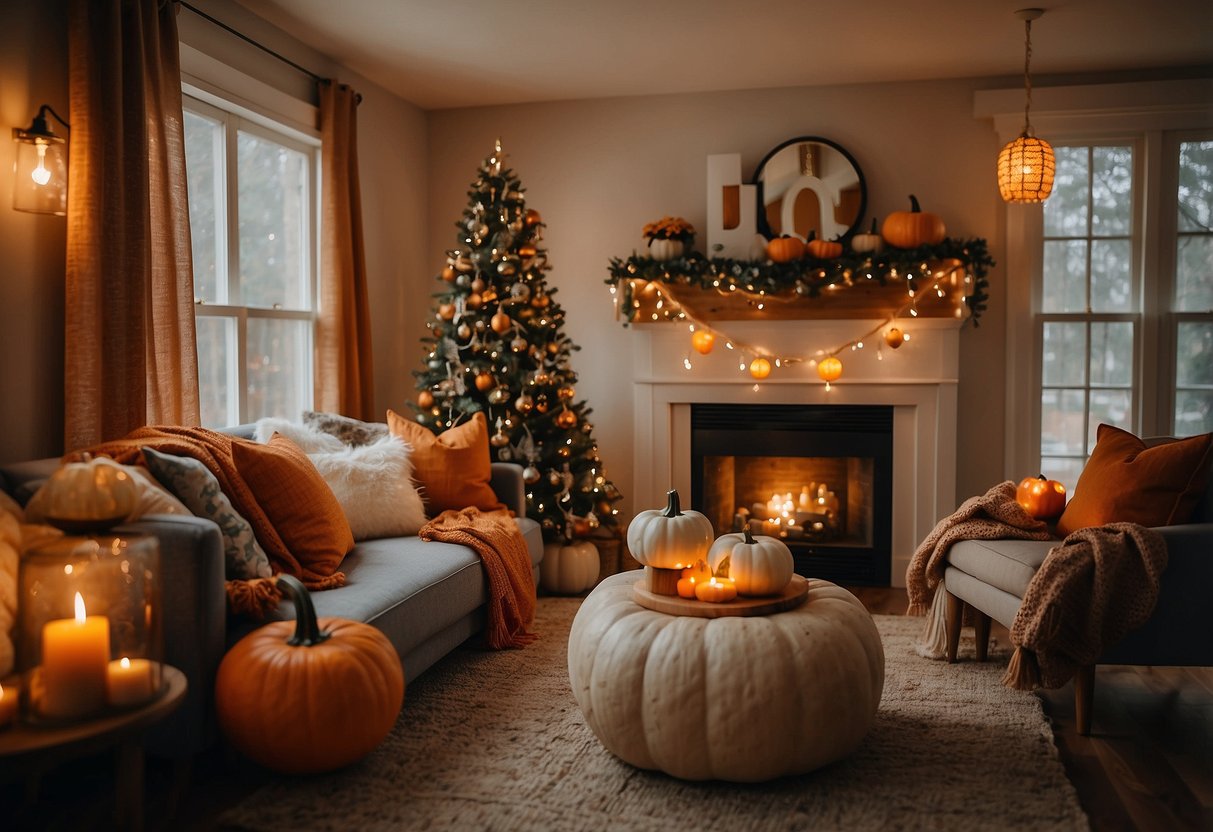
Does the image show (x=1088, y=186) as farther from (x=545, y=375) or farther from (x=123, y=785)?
(x=123, y=785)

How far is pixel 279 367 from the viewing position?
431 cm

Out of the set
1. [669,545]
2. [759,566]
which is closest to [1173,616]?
[759,566]

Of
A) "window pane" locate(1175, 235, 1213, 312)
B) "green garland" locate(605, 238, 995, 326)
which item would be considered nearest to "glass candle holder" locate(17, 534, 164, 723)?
"green garland" locate(605, 238, 995, 326)

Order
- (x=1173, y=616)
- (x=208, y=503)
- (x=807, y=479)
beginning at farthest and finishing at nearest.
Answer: (x=807, y=479) < (x=1173, y=616) < (x=208, y=503)

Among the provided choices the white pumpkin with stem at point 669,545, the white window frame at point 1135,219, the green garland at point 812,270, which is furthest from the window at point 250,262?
the white window frame at point 1135,219

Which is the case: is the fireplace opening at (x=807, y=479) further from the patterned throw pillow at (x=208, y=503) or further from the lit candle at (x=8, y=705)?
the lit candle at (x=8, y=705)

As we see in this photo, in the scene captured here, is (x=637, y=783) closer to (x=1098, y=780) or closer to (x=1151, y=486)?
(x=1098, y=780)

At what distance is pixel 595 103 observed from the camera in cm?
527

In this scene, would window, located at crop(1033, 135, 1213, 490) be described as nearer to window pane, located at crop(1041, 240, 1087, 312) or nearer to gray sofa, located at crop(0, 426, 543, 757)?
window pane, located at crop(1041, 240, 1087, 312)

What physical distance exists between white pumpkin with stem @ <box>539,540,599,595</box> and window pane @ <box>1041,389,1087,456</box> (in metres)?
2.42

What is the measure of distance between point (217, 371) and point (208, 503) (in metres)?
1.47

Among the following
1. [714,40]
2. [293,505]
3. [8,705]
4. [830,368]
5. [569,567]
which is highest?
[714,40]

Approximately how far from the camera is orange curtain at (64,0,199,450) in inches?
116

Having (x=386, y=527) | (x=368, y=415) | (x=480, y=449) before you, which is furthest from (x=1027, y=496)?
(x=368, y=415)
